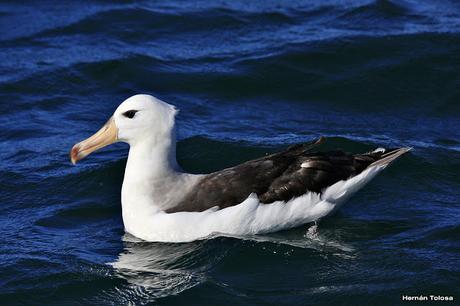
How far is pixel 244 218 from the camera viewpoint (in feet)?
35.7

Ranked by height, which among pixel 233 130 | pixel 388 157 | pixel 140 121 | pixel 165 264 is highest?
Answer: pixel 140 121

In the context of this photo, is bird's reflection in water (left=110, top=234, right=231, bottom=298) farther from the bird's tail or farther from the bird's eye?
the bird's tail

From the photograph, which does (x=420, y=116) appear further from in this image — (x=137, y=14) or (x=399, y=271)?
(x=137, y=14)

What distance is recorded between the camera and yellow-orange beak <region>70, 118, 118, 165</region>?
37.0 ft

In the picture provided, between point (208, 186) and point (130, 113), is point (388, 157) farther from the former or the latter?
point (130, 113)

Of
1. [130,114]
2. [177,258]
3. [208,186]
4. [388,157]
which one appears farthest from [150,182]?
[388,157]

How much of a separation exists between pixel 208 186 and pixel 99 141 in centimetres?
138

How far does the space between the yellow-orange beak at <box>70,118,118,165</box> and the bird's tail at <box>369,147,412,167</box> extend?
300cm

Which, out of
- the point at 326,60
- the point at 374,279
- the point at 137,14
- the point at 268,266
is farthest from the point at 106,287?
the point at 137,14

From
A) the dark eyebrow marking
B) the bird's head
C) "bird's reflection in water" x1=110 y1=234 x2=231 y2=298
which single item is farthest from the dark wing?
the dark eyebrow marking

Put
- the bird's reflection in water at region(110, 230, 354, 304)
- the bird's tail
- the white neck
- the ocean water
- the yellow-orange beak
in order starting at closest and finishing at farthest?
the bird's reflection in water at region(110, 230, 354, 304) < the ocean water < the white neck < the yellow-orange beak < the bird's tail

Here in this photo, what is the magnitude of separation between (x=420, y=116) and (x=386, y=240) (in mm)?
4478

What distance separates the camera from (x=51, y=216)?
479 inches

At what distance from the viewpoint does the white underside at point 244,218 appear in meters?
10.8
